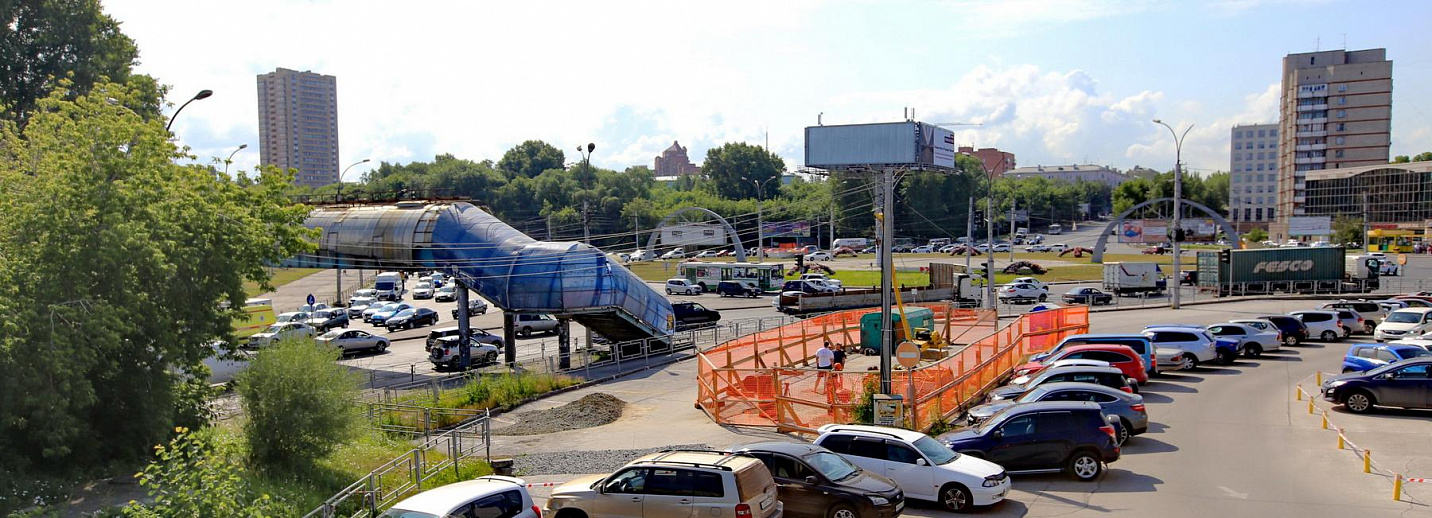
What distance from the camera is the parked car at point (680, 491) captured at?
490 inches

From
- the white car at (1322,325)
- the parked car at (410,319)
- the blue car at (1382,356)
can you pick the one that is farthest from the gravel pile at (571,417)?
the parked car at (410,319)

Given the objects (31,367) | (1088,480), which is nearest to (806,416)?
(1088,480)

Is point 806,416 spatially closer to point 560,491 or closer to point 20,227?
point 560,491

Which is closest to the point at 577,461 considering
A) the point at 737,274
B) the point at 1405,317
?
the point at 1405,317

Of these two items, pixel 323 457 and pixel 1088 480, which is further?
pixel 323 457

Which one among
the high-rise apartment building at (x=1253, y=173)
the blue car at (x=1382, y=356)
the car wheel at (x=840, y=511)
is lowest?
the car wheel at (x=840, y=511)

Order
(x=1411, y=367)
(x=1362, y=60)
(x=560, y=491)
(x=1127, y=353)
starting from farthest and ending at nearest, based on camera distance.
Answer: (x=1362, y=60), (x=1127, y=353), (x=1411, y=367), (x=560, y=491)

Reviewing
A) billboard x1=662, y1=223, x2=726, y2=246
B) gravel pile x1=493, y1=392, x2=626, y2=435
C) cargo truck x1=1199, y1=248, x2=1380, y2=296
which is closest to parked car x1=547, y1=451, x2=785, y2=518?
gravel pile x1=493, y1=392, x2=626, y2=435

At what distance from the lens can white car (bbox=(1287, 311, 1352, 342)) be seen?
118ft

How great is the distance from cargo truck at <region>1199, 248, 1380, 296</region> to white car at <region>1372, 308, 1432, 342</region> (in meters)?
23.7

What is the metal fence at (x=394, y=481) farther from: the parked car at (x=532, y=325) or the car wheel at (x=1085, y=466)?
the parked car at (x=532, y=325)

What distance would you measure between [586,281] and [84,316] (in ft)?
70.2

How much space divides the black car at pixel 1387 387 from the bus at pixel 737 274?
47.1 meters

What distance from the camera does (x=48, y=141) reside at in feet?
58.3
